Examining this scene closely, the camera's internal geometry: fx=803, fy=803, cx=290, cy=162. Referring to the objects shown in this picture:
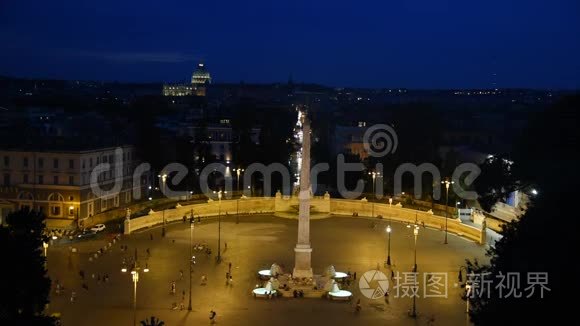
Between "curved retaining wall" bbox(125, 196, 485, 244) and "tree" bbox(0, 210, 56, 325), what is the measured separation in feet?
68.6

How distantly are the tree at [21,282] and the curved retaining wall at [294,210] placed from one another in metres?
20.9

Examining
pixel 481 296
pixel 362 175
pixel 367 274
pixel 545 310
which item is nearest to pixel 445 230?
pixel 367 274

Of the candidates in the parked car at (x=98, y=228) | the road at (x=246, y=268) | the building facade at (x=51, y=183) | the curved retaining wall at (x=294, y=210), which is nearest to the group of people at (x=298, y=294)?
the road at (x=246, y=268)

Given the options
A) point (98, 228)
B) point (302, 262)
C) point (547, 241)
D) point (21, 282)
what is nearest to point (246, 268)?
point (302, 262)

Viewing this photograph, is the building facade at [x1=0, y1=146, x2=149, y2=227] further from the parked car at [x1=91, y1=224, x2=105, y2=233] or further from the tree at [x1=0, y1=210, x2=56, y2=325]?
the tree at [x1=0, y1=210, x2=56, y2=325]

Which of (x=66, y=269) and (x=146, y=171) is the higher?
(x=146, y=171)

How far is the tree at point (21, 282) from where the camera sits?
55.1 feet

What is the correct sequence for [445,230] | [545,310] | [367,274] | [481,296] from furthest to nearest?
[445,230], [367,274], [481,296], [545,310]

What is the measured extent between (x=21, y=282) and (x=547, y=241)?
35.9 ft

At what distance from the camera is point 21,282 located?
17391 mm

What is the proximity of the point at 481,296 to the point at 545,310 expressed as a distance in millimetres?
2772

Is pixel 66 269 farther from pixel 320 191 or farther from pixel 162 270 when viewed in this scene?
pixel 320 191

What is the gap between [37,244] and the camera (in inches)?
763

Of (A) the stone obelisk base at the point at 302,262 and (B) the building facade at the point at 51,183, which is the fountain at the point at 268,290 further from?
(B) the building facade at the point at 51,183
